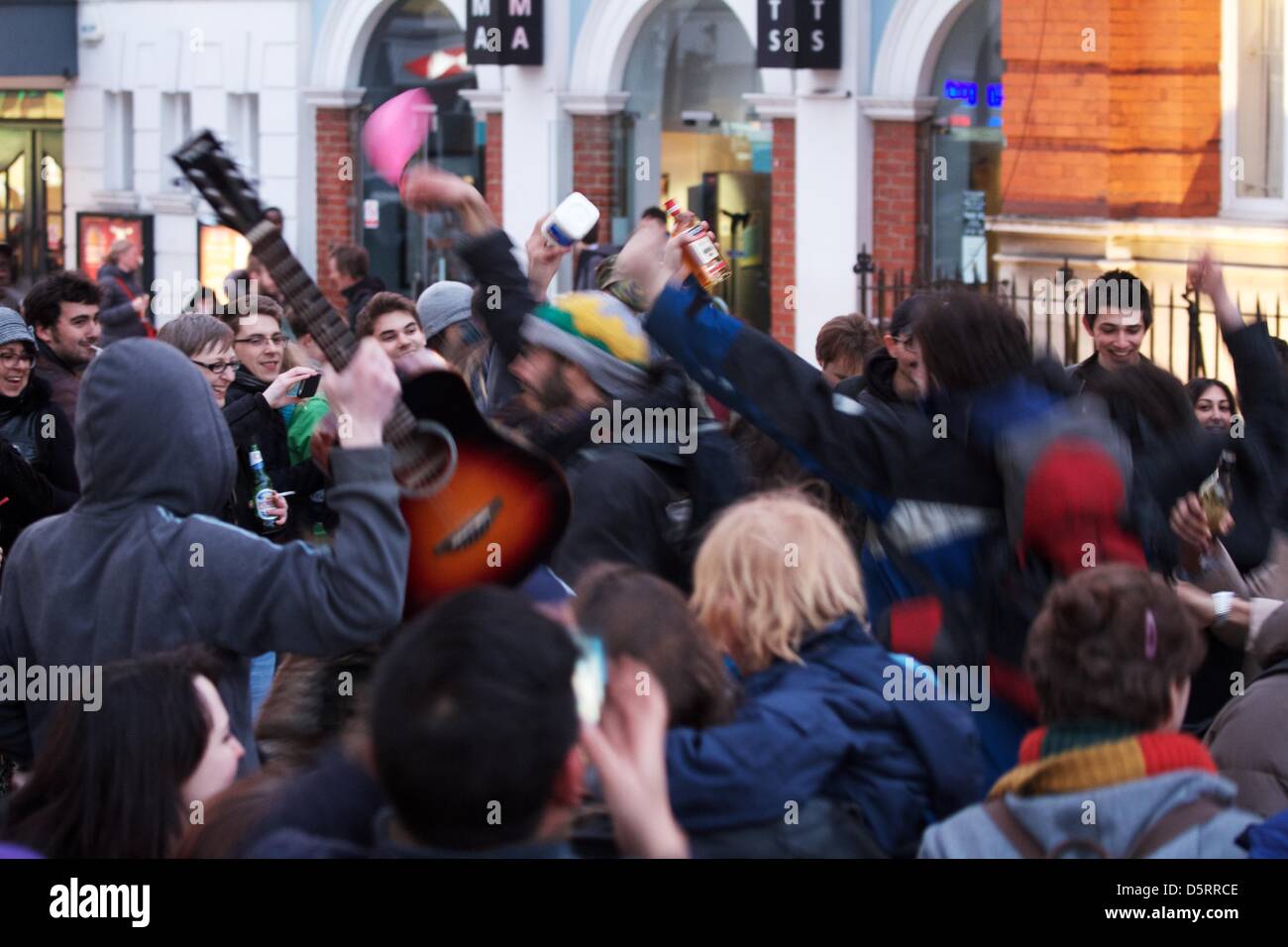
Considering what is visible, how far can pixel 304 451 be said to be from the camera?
6434 millimetres

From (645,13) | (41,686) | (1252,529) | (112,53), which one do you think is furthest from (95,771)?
(112,53)

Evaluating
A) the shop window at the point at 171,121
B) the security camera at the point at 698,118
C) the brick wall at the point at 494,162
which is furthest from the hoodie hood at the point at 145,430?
the shop window at the point at 171,121

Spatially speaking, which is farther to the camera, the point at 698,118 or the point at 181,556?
the point at 698,118

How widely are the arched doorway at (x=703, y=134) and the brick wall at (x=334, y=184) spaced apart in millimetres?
3273

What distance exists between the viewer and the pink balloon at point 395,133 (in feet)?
15.5

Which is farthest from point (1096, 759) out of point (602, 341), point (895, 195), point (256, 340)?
point (895, 195)

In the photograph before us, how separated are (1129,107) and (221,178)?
872 centimetres

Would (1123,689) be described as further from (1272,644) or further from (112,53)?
(112,53)

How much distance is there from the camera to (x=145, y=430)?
3561mm

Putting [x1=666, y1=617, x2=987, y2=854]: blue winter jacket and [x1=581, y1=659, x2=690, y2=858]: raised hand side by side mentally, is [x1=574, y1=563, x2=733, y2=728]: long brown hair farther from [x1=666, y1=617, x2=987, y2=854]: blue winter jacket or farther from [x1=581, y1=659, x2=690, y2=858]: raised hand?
[x1=581, y1=659, x2=690, y2=858]: raised hand

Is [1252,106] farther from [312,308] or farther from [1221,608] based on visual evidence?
[312,308]

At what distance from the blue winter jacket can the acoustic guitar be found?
112cm

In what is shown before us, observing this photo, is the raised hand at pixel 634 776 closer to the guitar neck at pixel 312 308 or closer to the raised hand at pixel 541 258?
the guitar neck at pixel 312 308

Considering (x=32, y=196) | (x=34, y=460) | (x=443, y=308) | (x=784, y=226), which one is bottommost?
(x=34, y=460)
